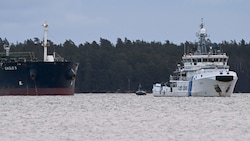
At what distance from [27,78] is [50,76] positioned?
268 centimetres

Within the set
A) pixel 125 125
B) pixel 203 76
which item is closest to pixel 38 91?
pixel 203 76

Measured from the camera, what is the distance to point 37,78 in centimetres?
10956

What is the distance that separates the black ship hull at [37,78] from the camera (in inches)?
4321

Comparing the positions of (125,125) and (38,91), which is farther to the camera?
(38,91)

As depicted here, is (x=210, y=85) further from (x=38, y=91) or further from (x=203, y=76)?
(x=38, y=91)

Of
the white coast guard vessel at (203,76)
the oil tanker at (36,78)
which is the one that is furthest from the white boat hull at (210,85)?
the oil tanker at (36,78)

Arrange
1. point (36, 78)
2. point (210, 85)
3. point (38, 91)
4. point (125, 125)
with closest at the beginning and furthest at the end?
1. point (125, 125)
2. point (210, 85)
3. point (36, 78)
4. point (38, 91)

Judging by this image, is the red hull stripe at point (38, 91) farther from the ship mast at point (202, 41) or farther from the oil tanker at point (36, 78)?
the ship mast at point (202, 41)

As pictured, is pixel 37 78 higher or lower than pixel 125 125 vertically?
higher

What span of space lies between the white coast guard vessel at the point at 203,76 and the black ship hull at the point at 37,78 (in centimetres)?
1346

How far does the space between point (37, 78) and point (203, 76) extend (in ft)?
63.5

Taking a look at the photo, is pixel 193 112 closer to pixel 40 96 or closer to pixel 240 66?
pixel 40 96

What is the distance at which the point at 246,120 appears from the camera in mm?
57969

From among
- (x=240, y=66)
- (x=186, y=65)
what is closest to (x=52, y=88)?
(x=186, y=65)
